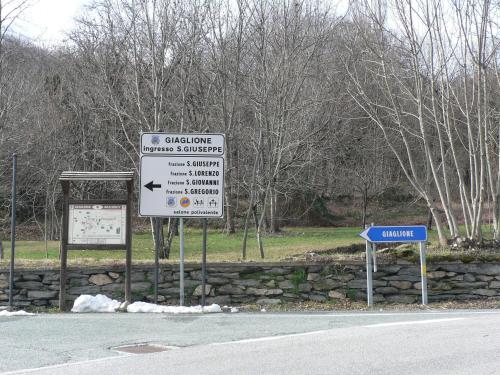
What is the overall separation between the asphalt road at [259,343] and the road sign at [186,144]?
2.70 m

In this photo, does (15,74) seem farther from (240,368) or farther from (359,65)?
(240,368)

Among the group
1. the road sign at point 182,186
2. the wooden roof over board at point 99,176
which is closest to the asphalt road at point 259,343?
the road sign at point 182,186

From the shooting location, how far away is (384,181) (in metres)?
38.8

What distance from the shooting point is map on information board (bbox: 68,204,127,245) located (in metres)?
10.6

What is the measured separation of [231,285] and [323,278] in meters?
1.67

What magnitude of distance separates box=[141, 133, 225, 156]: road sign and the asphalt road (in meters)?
2.70

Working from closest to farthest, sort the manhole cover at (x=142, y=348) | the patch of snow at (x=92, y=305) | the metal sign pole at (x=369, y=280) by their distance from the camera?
the manhole cover at (x=142, y=348)
the patch of snow at (x=92, y=305)
the metal sign pole at (x=369, y=280)

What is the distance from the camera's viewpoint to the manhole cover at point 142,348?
733 cm

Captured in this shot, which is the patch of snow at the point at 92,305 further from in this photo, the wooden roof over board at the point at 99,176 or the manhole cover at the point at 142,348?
the manhole cover at the point at 142,348

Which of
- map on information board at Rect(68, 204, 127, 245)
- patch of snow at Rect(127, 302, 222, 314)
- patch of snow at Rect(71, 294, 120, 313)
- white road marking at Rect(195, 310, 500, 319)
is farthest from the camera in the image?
map on information board at Rect(68, 204, 127, 245)

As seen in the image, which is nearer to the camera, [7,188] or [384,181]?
[7,188]

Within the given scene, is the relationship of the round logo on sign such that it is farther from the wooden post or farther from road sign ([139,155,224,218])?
the wooden post

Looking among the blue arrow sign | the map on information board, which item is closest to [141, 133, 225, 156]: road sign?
the map on information board

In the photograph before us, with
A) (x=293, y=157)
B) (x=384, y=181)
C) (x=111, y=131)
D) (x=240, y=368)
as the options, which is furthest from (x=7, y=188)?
(x=240, y=368)
